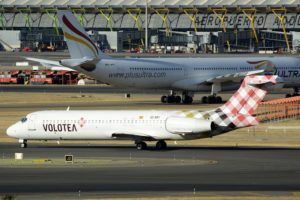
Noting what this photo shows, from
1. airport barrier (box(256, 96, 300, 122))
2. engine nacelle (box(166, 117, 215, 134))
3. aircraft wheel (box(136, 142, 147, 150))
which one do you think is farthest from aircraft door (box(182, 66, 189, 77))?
engine nacelle (box(166, 117, 215, 134))

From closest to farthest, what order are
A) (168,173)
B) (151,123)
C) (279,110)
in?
(168,173) < (151,123) < (279,110)

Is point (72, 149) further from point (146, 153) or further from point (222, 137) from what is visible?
point (222, 137)

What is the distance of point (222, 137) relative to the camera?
277 ft

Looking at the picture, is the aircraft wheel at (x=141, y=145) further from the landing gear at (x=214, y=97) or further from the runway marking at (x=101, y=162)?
the landing gear at (x=214, y=97)

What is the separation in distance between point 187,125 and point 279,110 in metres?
25.1

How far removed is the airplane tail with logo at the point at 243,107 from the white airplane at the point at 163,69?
36970 mm

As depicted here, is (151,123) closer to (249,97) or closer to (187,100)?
(249,97)

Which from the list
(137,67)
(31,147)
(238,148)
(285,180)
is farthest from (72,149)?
(137,67)

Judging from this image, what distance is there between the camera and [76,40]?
111 m

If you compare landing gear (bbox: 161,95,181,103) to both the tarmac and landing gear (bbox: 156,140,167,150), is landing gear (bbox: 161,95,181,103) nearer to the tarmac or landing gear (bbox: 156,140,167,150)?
the tarmac

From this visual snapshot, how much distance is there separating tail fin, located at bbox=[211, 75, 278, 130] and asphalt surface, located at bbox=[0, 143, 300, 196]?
6.96ft

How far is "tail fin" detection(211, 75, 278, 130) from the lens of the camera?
236ft

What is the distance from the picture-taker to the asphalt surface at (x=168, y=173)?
56.3 meters

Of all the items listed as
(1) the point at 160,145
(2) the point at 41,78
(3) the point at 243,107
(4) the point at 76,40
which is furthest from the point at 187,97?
(2) the point at 41,78
